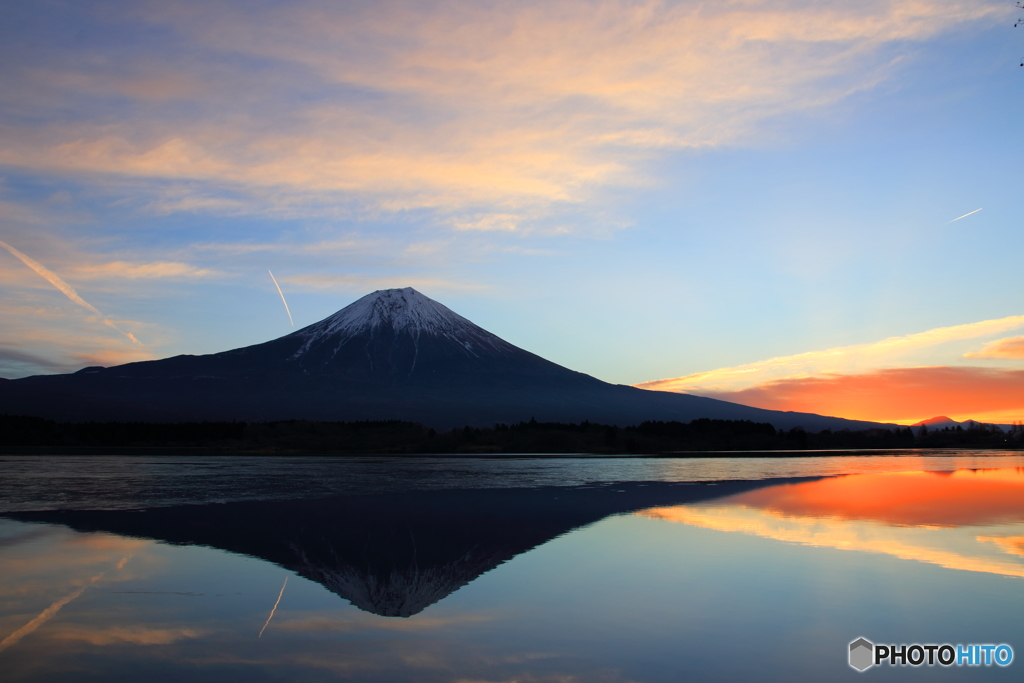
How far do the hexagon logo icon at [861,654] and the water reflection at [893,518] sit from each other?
194 inches

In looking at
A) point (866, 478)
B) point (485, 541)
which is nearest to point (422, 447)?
point (866, 478)

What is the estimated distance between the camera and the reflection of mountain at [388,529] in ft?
36.7

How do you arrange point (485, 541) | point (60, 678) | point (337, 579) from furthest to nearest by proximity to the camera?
point (485, 541) → point (337, 579) → point (60, 678)

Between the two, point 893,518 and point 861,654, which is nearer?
point 861,654

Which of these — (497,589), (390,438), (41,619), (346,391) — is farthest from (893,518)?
(346,391)

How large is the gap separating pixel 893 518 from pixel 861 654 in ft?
38.3

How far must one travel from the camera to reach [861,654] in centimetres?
757

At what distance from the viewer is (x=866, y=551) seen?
13062 millimetres

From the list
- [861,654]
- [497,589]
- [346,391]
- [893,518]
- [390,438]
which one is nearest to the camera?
[861,654]

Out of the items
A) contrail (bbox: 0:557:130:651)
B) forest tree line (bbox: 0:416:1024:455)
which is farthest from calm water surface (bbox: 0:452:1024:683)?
forest tree line (bbox: 0:416:1024:455)

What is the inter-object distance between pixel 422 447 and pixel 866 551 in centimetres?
6716

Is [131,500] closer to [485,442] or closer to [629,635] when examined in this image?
[629,635]

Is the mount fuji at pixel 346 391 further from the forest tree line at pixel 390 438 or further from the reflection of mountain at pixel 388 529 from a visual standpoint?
the reflection of mountain at pixel 388 529

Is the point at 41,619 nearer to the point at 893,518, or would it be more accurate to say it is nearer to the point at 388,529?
the point at 388,529
